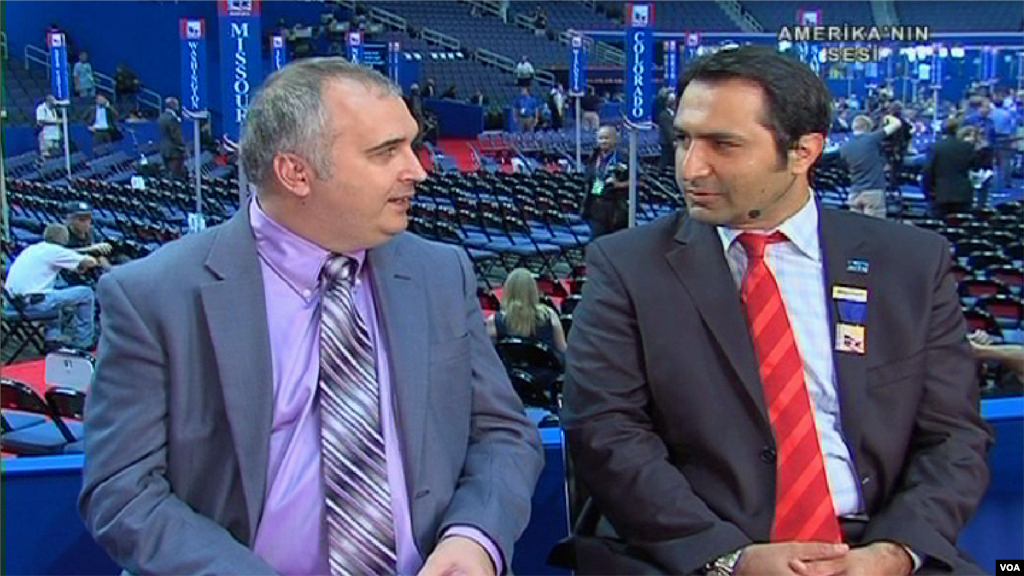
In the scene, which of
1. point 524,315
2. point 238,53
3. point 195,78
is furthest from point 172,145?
point 524,315

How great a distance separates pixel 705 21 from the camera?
34.8 m

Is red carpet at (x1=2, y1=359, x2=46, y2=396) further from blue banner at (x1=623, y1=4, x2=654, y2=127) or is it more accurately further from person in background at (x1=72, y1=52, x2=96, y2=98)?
person in background at (x1=72, y1=52, x2=96, y2=98)

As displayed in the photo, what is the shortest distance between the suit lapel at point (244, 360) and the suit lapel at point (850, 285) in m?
0.98

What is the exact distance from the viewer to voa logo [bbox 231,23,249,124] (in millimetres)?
9617

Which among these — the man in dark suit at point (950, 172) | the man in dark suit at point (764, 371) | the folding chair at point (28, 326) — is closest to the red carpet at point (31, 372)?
the folding chair at point (28, 326)

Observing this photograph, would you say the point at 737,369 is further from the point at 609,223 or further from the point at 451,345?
the point at 609,223

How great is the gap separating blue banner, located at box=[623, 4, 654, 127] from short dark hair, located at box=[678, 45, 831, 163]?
7.98m

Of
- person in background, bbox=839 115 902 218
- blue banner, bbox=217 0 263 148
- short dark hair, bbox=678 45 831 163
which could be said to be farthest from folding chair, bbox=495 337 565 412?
person in background, bbox=839 115 902 218

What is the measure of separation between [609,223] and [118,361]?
27.4 ft

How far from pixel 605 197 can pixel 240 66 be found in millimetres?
3052

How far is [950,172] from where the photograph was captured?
12562mm

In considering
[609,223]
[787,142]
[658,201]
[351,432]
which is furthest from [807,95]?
[658,201]

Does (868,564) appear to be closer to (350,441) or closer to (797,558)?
(797,558)

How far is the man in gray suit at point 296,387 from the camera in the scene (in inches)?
75.4
